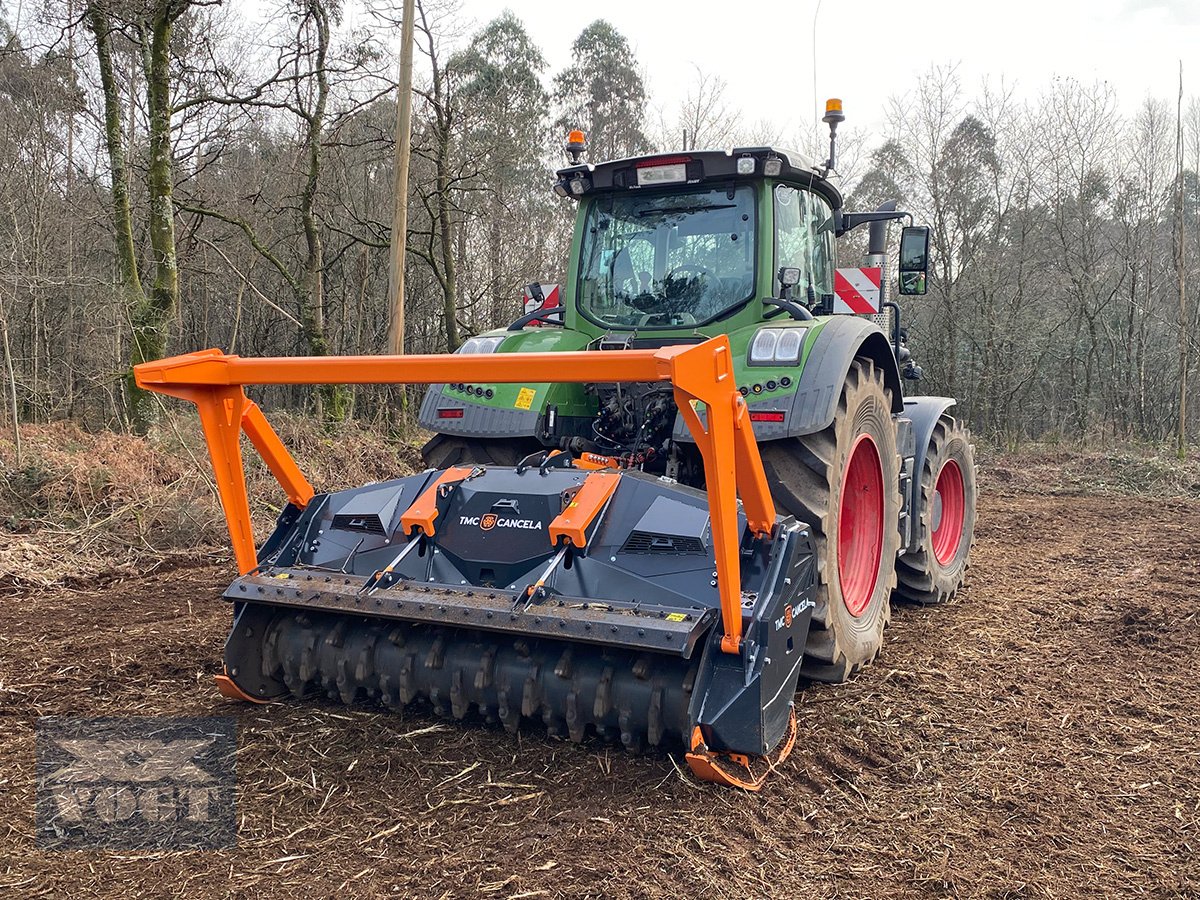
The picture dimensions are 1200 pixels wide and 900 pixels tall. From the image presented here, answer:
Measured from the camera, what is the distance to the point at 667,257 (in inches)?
182

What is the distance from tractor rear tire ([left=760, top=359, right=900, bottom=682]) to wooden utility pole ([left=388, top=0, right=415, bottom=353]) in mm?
5795

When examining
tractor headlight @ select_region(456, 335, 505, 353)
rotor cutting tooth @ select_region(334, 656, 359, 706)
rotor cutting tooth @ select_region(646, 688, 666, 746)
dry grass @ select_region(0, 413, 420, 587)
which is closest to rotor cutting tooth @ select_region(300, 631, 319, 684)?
rotor cutting tooth @ select_region(334, 656, 359, 706)

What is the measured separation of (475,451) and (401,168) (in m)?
5.92

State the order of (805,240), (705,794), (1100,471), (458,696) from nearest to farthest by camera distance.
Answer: (705,794) < (458,696) < (805,240) < (1100,471)

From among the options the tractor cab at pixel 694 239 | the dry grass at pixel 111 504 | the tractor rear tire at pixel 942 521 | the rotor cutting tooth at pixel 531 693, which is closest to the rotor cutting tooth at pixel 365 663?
the rotor cutting tooth at pixel 531 693

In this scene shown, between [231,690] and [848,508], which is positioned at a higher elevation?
[848,508]

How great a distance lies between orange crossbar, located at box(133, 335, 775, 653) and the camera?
2717 mm

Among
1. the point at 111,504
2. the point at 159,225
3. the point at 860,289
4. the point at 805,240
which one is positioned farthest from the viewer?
the point at 159,225

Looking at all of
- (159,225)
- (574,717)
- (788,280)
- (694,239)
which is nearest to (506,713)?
(574,717)

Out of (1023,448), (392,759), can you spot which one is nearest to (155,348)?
(392,759)

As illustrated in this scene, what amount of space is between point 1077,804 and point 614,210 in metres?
3.31

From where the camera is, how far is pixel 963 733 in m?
3.69

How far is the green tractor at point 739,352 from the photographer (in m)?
3.74

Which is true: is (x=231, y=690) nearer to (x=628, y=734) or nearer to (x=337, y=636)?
(x=337, y=636)
